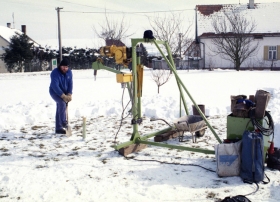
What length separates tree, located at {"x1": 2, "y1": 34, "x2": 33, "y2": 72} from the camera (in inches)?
1447

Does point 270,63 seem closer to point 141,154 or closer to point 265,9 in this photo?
point 265,9

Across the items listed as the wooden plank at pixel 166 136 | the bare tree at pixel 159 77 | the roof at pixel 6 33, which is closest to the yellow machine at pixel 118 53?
the wooden plank at pixel 166 136

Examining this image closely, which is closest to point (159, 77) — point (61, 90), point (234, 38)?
point (61, 90)

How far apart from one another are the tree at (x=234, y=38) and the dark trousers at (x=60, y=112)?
23.6 metres

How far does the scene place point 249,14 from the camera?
31797 millimetres

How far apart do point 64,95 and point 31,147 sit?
126cm

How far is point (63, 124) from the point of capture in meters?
7.17

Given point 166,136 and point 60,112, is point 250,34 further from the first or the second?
point 60,112

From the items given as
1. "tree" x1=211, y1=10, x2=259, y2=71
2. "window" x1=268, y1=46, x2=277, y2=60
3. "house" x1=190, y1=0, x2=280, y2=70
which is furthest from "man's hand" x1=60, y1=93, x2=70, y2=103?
"window" x1=268, y1=46, x2=277, y2=60

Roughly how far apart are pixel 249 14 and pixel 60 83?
28.6m

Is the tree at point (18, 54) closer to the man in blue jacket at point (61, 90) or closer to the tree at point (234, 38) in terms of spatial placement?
the tree at point (234, 38)

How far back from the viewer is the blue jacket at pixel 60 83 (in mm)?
6824

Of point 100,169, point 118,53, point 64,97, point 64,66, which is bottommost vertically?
point 100,169

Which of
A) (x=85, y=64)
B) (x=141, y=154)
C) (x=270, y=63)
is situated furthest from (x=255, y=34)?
(x=141, y=154)
